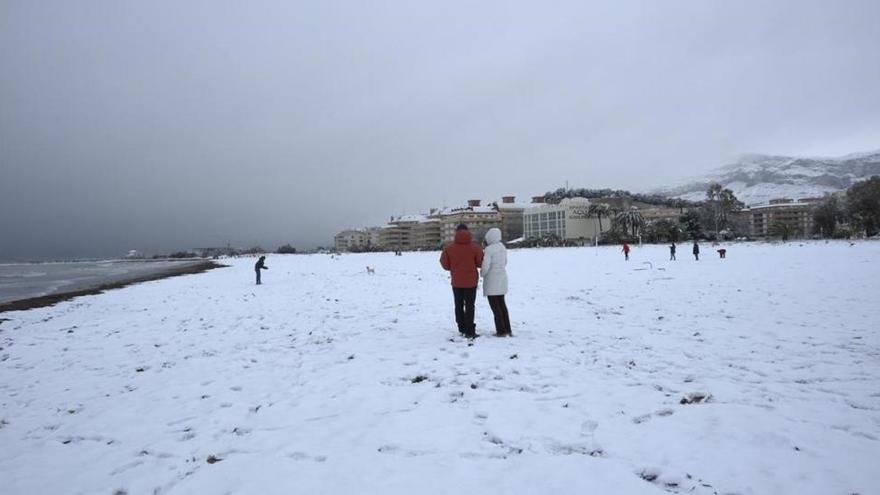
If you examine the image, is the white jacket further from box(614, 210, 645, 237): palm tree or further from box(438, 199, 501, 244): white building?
box(438, 199, 501, 244): white building

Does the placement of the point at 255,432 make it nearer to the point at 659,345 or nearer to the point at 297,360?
the point at 297,360

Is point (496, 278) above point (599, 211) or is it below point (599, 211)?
below

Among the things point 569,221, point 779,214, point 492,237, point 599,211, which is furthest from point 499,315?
point 779,214

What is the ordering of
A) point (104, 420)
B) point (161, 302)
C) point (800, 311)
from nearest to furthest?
point (104, 420) → point (800, 311) → point (161, 302)

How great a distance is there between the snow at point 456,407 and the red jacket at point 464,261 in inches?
42.4

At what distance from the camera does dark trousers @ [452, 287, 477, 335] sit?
7.69m

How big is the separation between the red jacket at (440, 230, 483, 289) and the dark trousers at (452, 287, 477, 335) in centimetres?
12

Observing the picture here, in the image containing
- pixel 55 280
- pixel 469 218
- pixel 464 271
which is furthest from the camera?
pixel 469 218

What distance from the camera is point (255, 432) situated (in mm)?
4145

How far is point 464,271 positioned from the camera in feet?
24.9

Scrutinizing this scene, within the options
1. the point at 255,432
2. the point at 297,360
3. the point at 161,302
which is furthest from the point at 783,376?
the point at 161,302

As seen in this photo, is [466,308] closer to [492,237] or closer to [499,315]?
[499,315]

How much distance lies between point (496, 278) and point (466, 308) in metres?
0.76

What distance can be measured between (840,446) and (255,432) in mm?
5054
